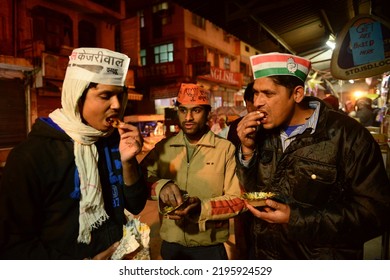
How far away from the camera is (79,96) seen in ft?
5.36

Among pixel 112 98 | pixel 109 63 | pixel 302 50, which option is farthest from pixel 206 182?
pixel 302 50

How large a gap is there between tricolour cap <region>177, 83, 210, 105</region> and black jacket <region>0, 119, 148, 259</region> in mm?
1293

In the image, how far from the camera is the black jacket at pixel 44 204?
4.49 feet

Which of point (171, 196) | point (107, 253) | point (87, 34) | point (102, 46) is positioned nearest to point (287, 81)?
point (171, 196)

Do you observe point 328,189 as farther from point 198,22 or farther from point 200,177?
point 198,22

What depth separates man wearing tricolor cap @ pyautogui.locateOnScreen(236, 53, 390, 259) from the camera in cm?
173

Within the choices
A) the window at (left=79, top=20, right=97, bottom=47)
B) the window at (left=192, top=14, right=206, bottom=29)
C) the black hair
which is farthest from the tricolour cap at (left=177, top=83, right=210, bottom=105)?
the window at (left=192, top=14, right=206, bottom=29)

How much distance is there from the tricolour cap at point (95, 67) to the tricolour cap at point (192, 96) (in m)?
1.10

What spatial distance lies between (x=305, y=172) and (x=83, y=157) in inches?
63.6

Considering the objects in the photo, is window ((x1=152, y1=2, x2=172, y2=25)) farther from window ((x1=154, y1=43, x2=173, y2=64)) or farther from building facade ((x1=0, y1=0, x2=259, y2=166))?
window ((x1=154, y1=43, x2=173, y2=64))
